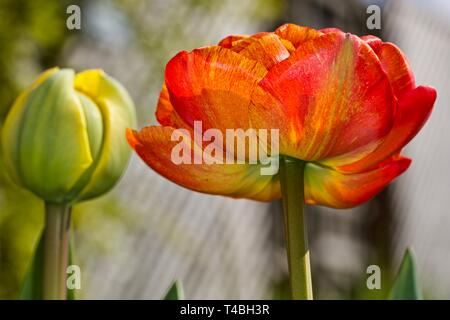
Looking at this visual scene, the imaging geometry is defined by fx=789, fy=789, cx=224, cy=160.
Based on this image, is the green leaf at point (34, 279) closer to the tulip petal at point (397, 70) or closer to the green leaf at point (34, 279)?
the green leaf at point (34, 279)

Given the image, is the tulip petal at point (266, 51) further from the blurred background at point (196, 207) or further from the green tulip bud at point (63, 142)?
the blurred background at point (196, 207)

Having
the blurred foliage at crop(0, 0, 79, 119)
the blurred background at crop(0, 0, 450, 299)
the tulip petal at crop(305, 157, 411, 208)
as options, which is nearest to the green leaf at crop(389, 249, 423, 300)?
the tulip petal at crop(305, 157, 411, 208)

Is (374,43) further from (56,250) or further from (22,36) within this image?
(22,36)

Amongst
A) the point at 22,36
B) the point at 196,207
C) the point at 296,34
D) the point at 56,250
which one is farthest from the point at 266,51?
the point at 196,207

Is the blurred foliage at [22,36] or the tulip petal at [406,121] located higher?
the blurred foliage at [22,36]

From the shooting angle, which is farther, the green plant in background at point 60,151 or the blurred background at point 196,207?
the blurred background at point 196,207

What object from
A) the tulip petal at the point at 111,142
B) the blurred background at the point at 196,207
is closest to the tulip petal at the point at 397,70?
the tulip petal at the point at 111,142

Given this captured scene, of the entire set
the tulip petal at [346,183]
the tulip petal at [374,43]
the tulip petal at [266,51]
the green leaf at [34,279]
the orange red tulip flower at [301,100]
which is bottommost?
the green leaf at [34,279]
